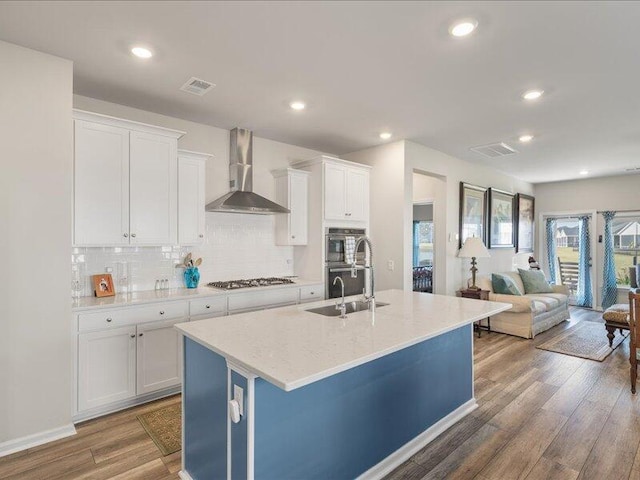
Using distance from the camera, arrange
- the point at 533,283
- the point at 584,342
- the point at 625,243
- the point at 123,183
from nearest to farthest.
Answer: the point at 123,183
the point at 584,342
the point at 533,283
the point at 625,243

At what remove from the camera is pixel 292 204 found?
14.3 feet

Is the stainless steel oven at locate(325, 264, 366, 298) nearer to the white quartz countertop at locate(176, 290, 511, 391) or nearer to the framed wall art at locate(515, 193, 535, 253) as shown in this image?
the white quartz countertop at locate(176, 290, 511, 391)

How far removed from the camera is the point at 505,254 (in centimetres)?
686

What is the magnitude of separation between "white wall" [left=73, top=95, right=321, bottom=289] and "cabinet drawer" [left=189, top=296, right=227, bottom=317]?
0.60 m

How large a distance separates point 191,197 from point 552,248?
7711 mm

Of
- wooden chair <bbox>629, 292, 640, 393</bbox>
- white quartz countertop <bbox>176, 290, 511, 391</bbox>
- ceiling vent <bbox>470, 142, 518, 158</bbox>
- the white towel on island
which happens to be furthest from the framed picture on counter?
wooden chair <bbox>629, 292, 640, 393</bbox>

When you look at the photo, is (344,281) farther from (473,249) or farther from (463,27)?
(463,27)

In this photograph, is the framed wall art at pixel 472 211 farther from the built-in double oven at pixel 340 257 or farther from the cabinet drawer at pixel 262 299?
the cabinet drawer at pixel 262 299

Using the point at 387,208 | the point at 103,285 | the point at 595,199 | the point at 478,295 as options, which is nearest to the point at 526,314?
the point at 478,295

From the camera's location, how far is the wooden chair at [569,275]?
7.55m

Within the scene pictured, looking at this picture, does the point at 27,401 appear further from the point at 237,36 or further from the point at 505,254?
the point at 505,254

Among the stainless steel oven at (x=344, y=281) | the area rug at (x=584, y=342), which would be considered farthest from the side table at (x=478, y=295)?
the stainless steel oven at (x=344, y=281)

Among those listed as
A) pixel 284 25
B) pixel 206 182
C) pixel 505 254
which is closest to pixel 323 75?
pixel 284 25

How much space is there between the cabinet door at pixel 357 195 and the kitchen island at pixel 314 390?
7.05 feet
